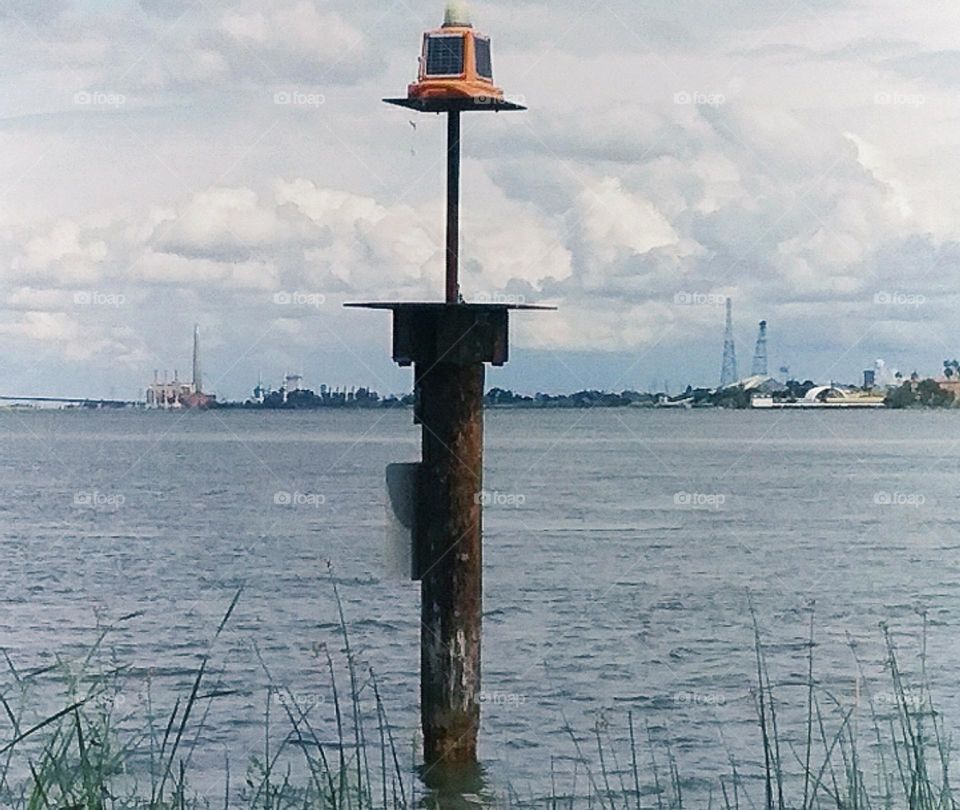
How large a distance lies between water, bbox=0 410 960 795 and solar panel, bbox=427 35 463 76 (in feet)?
12.8

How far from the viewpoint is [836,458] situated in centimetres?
8456

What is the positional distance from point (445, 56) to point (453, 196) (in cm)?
84

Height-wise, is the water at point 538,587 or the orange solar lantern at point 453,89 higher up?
the orange solar lantern at point 453,89

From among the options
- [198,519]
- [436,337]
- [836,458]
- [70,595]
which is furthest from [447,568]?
[836,458]

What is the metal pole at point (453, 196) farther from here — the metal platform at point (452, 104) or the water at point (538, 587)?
the water at point (538, 587)

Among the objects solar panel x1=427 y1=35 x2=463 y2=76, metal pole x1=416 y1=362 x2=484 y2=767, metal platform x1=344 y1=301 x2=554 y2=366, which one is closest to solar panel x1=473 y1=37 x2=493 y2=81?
solar panel x1=427 y1=35 x2=463 y2=76

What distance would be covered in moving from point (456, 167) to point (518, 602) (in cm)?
1614

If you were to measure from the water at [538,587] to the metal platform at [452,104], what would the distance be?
3.71 m

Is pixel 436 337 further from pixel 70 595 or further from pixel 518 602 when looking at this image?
pixel 70 595

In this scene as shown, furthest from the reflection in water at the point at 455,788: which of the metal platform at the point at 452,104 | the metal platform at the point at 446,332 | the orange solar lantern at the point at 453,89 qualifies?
the metal platform at the point at 452,104

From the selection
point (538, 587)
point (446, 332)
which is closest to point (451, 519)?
point (446, 332)

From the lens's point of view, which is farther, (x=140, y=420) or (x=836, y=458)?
(x=140, y=420)

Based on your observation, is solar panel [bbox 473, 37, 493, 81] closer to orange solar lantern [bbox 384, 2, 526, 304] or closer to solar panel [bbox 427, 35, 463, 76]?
orange solar lantern [bbox 384, 2, 526, 304]

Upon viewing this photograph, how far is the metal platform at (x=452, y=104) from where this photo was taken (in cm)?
1053
